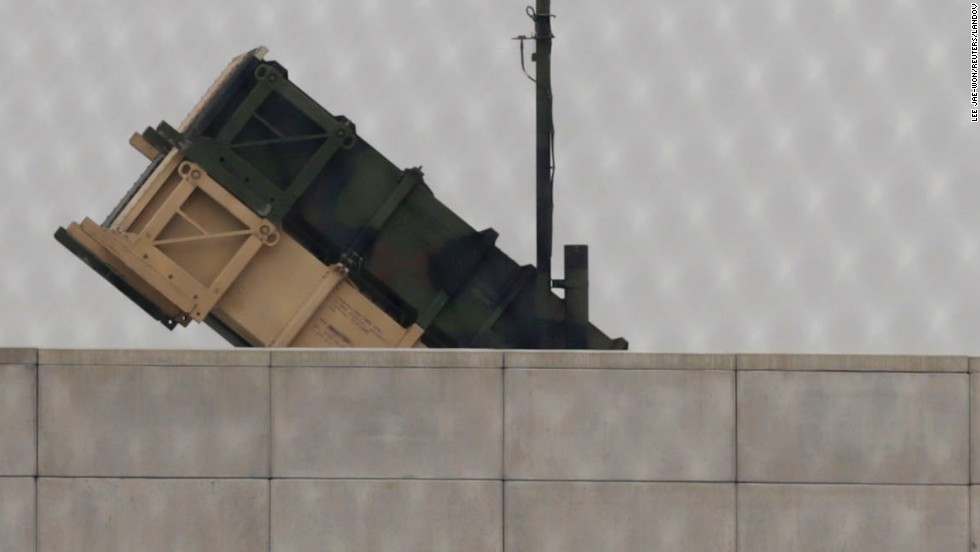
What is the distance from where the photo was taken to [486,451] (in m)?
8.38

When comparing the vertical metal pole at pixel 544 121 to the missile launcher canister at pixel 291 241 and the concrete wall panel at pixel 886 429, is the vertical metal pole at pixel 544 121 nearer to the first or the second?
the missile launcher canister at pixel 291 241

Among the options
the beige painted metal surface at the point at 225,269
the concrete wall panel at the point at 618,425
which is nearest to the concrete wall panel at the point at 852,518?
the concrete wall panel at the point at 618,425

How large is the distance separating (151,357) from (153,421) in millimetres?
299

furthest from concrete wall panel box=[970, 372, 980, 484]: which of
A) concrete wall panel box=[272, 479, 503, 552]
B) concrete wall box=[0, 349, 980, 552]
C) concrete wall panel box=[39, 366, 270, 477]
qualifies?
concrete wall panel box=[39, 366, 270, 477]

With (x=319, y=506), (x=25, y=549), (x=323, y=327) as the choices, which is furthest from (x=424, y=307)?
(x=25, y=549)

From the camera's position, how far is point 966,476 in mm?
8469

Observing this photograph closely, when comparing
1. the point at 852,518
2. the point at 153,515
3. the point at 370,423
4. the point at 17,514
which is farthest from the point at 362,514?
the point at 852,518

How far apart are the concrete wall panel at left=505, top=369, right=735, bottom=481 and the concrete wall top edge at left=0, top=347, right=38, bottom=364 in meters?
2.20

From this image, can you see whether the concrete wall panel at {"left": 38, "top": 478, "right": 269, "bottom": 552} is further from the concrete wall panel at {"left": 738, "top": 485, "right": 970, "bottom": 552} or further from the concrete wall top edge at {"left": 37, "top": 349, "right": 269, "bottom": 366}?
the concrete wall panel at {"left": 738, "top": 485, "right": 970, "bottom": 552}

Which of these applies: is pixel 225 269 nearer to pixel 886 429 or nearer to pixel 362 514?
pixel 362 514

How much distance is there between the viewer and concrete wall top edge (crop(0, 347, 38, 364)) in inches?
332

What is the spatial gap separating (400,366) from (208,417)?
92 cm

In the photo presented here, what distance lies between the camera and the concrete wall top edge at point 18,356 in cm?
844

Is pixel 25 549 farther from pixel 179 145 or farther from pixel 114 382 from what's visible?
pixel 179 145
